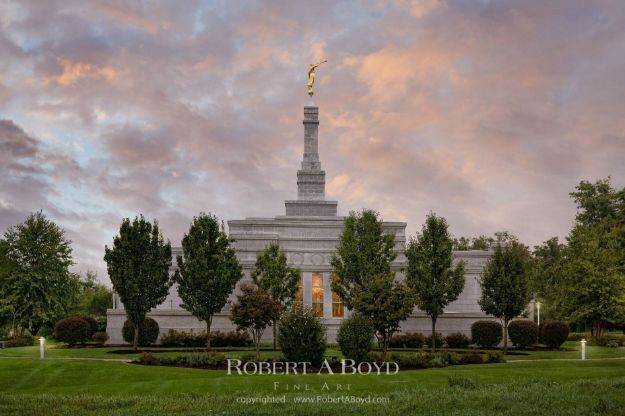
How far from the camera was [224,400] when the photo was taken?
63.1 feet

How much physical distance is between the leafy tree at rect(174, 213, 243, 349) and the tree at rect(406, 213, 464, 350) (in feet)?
37.7

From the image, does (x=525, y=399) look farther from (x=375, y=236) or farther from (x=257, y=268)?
(x=257, y=268)

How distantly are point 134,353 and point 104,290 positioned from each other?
4700 cm

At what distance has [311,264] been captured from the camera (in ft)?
179

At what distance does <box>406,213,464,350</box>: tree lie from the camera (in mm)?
41281

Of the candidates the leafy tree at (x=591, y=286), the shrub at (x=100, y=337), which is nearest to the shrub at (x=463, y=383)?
the leafy tree at (x=591, y=286)

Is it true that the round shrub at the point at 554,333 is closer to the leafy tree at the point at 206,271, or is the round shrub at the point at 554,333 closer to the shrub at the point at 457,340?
the shrub at the point at 457,340

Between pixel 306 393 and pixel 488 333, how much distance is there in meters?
29.2

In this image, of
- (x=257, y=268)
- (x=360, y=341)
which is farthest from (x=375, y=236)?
(x=360, y=341)

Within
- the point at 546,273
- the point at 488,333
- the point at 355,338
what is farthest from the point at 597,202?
the point at 355,338

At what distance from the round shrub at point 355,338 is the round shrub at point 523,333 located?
20.5m

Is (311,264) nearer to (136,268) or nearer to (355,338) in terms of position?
(136,268)

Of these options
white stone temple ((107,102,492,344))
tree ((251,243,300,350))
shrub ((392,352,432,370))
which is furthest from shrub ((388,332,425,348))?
shrub ((392,352,432,370))

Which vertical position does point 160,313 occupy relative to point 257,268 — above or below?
below
